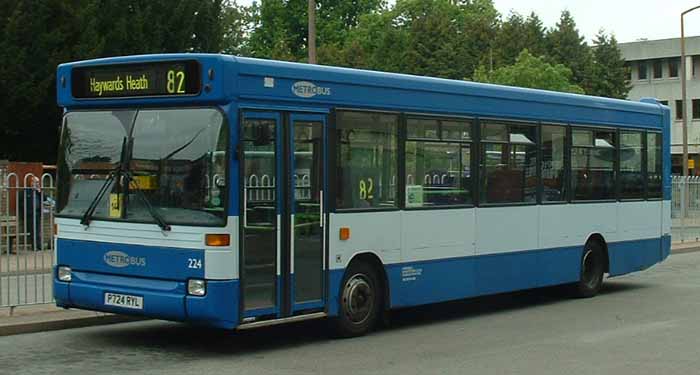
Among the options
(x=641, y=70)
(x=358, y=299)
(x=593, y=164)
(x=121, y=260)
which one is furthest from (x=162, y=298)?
(x=641, y=70)

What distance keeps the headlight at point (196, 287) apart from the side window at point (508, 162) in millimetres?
4909

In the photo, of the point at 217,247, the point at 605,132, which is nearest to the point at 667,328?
the point at 605,132

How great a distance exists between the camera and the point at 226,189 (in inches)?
414

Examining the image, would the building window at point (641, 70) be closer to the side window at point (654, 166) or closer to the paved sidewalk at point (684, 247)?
the paved sidewalk at point (684, 247)

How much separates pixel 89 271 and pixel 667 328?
6879 mm

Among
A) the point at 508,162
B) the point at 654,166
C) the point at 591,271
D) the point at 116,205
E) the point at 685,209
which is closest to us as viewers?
the point at 116,205

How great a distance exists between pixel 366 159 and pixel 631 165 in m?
6.81

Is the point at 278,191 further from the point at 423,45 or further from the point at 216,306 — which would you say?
the point at 423,45

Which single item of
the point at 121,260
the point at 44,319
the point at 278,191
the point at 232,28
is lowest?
the point at 44,319

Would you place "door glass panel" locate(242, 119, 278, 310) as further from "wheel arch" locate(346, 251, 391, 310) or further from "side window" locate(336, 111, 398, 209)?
"wheel arch" locate(346, 251, 391, 310)

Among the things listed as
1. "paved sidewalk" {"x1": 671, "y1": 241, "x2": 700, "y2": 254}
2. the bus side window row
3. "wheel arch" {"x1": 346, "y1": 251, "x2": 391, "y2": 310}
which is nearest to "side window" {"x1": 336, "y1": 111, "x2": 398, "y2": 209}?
the bus side window row

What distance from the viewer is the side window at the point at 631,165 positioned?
1733 centimetres

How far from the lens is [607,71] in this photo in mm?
65625

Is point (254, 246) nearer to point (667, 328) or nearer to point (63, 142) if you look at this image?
point (63, 142)
